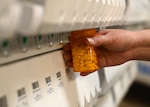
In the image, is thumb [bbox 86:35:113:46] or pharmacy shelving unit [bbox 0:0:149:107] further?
thumb [bbox 86:35:113:46]

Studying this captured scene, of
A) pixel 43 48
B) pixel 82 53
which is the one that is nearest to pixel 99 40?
pixel 82 53

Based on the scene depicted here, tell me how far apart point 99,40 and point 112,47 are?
14 centimetres

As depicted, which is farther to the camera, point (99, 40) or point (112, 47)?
point (112, 47)

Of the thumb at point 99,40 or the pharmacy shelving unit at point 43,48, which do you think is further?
the thumb at point 99,40

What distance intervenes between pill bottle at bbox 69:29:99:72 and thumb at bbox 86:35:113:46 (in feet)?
0.05

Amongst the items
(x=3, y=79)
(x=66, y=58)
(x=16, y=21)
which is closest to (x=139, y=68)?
(x=66, y=58)

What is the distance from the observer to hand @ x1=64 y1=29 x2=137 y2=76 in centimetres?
72

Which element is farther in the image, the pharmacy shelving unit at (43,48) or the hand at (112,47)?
the hand at (112,47)

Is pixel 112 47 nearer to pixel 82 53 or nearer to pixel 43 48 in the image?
pixel 82 53

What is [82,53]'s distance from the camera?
0.69m

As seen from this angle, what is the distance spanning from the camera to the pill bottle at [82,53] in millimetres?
678

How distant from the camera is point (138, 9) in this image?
1459 mm

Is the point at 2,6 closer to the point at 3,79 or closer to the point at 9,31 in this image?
the point at 9,31

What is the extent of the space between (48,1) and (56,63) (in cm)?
32
